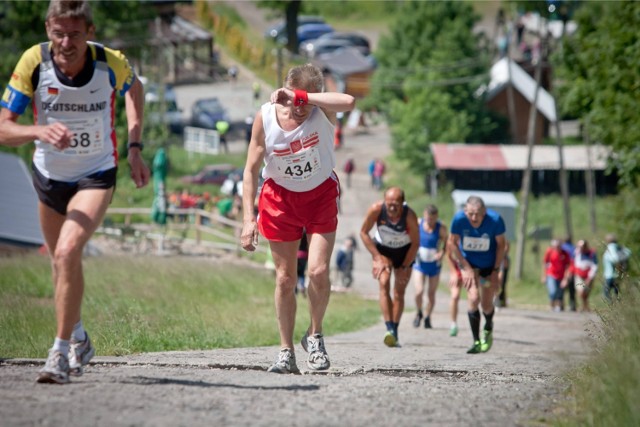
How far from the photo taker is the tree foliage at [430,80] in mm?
70625

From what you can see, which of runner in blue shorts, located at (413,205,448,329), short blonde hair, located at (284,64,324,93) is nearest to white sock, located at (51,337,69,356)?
short blonde hair, located at (284,64,324,93)

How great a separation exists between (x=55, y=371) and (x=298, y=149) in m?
2.48

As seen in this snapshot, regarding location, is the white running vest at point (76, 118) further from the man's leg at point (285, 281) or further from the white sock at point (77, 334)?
the man's leg at point (285, 281)

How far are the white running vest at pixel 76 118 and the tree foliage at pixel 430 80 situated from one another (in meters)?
60.8

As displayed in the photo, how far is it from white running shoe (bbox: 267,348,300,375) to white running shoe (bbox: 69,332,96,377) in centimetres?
145

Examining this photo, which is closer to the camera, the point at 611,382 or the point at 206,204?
the point at 611,382

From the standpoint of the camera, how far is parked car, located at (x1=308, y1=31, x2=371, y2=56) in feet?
284

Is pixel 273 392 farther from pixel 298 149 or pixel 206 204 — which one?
pixel 206 204

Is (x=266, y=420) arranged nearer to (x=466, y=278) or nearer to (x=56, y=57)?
(x=56, y=57)

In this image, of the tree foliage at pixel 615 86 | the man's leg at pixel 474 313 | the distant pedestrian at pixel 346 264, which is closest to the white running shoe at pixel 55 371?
the man's leg at pixel 474 313

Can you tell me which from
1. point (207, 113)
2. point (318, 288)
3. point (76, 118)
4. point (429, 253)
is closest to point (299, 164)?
point (318, 288)

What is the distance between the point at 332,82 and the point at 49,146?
7312 cm

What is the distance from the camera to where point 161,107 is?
201 ft

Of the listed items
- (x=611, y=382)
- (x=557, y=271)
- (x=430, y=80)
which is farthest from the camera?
(x=430, y=80)
